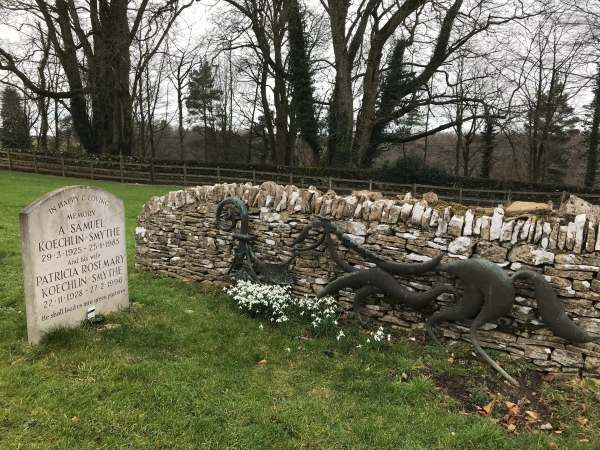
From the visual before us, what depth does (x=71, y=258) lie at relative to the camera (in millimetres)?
4719

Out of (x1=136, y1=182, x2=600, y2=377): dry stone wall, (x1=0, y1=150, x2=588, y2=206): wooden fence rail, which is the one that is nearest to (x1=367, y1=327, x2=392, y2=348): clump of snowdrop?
(x1=136, y1=182, x2=600, y2=377): dry stone wall

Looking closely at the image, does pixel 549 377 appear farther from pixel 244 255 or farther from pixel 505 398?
pixel 244 255

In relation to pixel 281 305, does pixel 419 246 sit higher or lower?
higher

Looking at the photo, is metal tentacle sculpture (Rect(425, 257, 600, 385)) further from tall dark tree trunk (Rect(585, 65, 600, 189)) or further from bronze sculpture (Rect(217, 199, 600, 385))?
tall dark tree trunk (Rect(585, 65, 600, 189))

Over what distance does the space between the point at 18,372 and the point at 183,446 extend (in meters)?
1.95

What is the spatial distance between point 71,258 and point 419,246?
4.00 meters

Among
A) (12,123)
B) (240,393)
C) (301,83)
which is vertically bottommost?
(240,393)

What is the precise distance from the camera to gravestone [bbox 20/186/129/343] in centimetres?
430

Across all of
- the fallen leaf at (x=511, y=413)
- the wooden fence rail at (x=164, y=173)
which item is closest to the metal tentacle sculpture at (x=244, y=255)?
the fallen leaf at (x=511, y=413)

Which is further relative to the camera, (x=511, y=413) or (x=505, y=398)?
(x=505, y=398)

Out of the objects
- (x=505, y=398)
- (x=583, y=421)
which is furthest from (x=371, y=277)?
(x=583, y=421)

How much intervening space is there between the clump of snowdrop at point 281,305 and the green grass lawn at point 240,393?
21cm

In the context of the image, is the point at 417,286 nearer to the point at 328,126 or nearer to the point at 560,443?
the point at 560,443

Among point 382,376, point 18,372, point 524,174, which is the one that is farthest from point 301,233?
point 524,174
